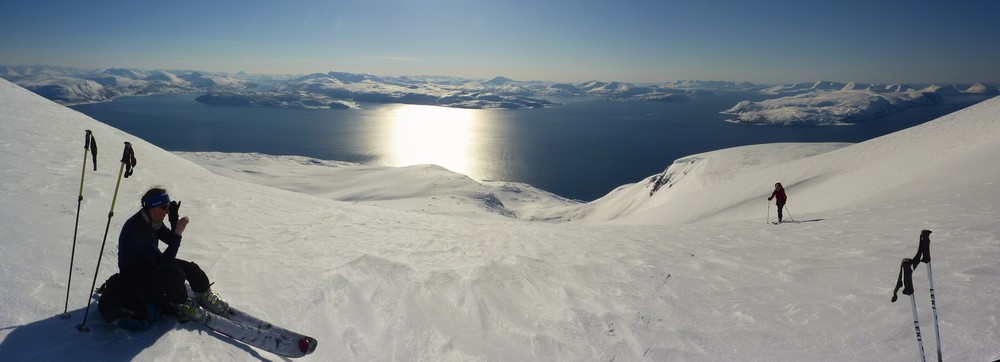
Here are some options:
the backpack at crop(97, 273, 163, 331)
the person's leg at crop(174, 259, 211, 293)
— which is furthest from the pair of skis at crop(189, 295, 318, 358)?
the backpack at crop(97, 273, 163, 331)

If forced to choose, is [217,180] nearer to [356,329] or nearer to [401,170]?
[356,329]

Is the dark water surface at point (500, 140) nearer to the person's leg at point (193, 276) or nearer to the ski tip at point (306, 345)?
the ski tip at point (306, 345)

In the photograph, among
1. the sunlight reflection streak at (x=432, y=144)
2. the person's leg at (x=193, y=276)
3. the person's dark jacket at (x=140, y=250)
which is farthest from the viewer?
the sunlight reflection streak at (x=432, y=144)

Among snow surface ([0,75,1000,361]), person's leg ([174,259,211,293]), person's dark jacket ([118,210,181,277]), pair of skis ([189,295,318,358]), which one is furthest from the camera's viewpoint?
snow surface ([0,75,1000,361])

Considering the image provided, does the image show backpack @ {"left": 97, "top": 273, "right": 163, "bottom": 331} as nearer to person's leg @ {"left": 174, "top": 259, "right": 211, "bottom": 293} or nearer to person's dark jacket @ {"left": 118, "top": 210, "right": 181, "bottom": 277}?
person's dark jacket @ {"left": 118, "top": 210, "right": 181, "bottom": 277}

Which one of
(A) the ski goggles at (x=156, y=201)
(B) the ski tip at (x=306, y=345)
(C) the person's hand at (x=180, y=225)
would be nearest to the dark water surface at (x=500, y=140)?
(B) the ski tip at (x=306, y=345)

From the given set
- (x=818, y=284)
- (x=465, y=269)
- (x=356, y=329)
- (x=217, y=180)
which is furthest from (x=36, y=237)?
(x=818, y=284)

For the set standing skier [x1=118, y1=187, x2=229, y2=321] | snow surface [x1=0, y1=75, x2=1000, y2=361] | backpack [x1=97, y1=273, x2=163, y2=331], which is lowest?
snow surface [x1=0, y1=75, x2=1000, y2=361]
